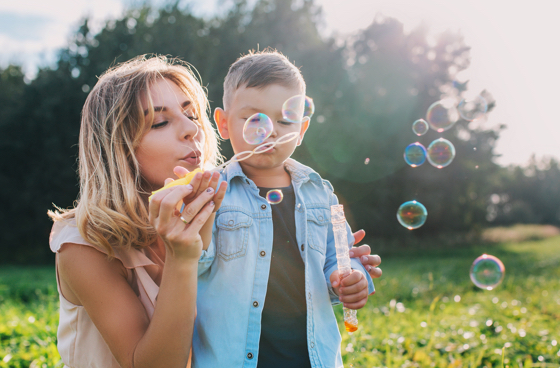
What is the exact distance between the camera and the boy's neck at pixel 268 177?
188 centimetres

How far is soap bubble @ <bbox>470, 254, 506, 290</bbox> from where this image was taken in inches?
99.4

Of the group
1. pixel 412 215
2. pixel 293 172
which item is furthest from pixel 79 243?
pixel 412 215

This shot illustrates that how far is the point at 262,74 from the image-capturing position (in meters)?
1.75

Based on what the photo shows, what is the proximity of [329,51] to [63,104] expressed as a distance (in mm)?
10288

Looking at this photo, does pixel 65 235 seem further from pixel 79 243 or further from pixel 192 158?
pixel 192 158

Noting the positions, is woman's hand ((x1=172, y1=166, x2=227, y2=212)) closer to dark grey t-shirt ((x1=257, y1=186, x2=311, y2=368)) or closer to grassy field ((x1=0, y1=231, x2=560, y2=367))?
dark grey t-shirt ((x1=257, y1=186, x2=311, y2=368))

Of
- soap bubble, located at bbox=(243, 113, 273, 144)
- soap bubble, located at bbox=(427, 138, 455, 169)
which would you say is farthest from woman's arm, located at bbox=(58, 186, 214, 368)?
soap bubble, located at bbox=(427, 138, 455, 169)

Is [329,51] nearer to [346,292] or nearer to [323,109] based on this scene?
[323,109]

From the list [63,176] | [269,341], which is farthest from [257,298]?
[63,176]

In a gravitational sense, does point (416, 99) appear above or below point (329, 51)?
below

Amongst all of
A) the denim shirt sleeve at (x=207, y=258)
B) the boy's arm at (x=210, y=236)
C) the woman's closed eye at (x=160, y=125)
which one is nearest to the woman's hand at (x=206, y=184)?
the boy's arm at (x=210, y=236)

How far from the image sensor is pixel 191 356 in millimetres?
1720

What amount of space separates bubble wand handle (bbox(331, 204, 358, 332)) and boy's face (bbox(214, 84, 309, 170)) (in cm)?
36

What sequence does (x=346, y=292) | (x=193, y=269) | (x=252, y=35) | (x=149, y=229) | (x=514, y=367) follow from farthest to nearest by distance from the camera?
(x=252, y=35), (x=514, y=367), (x=149, y=229), (x=346, y=292), (x=193, y=269)
